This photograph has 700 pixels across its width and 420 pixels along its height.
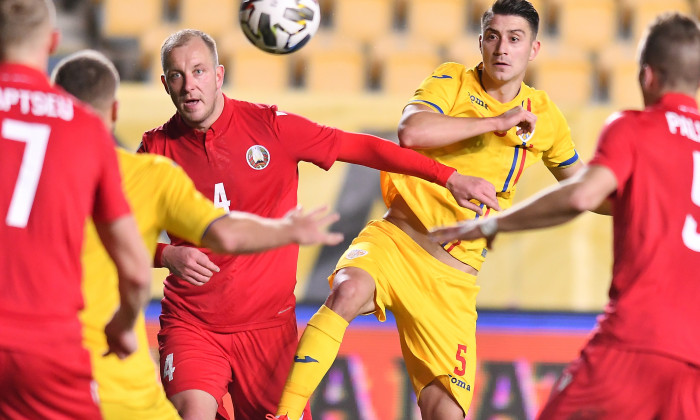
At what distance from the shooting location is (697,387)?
11.9 ft

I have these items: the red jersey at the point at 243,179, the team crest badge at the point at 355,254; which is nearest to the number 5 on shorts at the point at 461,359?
the team crest badge at the point at 355,254

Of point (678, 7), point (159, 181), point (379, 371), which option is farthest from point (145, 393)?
point (678, 7)

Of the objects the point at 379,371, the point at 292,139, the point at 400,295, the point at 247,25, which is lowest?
the point at 379,371

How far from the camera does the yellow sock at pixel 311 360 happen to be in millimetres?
4910

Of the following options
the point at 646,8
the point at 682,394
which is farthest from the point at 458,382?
the point at 646,8

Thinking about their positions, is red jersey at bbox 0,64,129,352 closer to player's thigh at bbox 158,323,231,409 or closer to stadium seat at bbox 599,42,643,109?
player's thigh at bbox 158,323,231,409

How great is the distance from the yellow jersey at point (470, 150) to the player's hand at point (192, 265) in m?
1.37

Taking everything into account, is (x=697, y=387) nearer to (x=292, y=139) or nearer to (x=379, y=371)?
(x=292, y=139)

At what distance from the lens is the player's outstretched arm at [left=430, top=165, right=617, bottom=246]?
363 centimetres

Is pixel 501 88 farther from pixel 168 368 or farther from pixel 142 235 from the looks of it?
pixel 142 235

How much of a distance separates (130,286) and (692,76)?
2249mm

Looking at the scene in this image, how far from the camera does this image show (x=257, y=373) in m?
5.12

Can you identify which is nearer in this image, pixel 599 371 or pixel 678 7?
pixel 599 371

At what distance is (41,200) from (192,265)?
1634mm
